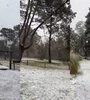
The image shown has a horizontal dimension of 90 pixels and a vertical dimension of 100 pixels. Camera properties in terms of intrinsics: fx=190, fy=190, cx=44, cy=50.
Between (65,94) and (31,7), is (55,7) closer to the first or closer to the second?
(31,7)

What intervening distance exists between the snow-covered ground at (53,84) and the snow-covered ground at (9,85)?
40 mm

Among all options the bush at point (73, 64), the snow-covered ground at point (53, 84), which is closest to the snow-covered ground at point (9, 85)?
the snow-covered ground at point (53, 84)

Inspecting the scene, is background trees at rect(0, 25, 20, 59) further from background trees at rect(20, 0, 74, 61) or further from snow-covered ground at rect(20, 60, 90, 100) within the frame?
snow-covered ground at rect(20, 60, 90, 100)

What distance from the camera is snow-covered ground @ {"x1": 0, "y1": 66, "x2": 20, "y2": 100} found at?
4.80 feet

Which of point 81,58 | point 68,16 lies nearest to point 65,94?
point 81,58

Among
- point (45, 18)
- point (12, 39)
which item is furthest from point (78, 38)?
point (12, 39)

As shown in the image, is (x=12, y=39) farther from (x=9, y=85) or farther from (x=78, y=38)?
(x=78, y=38)

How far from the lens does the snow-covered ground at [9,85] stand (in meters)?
1.46

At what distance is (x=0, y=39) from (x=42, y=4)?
1.48 feet

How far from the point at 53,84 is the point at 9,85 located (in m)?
0.35

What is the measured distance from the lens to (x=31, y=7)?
155cm

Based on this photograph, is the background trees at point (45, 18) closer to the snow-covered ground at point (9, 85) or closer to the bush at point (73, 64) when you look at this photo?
the bush at point (73, 64)

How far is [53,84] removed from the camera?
59.9 inches

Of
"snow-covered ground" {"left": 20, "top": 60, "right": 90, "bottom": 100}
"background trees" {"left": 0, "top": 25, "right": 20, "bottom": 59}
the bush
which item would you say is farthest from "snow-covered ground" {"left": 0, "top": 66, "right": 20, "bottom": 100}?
the bush
